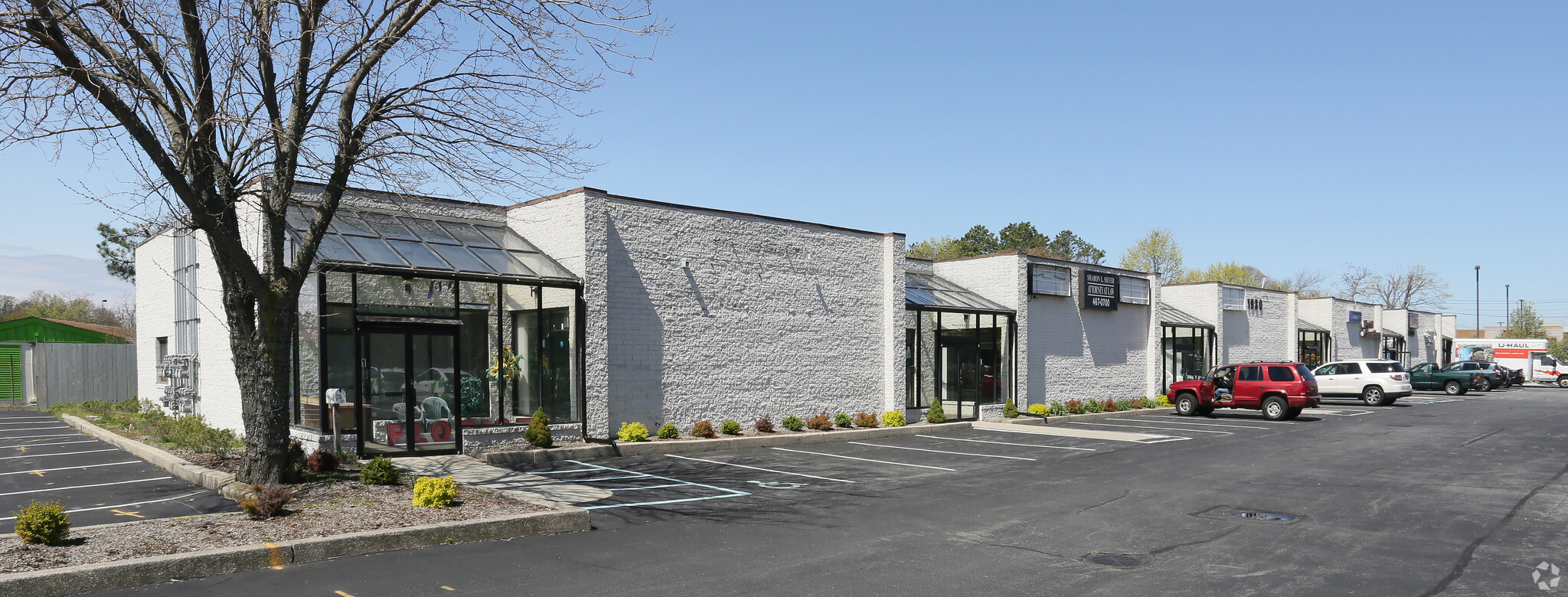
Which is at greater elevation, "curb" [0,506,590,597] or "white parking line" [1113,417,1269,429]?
"curb" [0,506,590,597]

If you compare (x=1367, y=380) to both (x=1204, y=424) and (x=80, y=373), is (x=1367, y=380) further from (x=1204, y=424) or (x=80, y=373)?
(x=80, y=373)

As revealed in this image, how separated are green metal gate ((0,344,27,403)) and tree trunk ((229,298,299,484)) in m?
29.7

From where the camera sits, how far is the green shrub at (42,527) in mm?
7812

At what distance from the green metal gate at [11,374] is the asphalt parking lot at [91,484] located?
57.2 feet

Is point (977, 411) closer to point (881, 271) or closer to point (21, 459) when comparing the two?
point (881, 271)

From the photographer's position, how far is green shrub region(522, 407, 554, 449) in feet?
52.5

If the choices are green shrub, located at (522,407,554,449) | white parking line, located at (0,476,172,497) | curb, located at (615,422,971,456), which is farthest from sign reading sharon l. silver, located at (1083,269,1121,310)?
white parking line, located at (0,476,172,497)

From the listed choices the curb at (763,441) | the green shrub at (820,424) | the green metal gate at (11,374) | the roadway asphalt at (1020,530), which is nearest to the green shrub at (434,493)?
the roadway asphalt at (1020,530)

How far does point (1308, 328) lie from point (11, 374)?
54.0 m

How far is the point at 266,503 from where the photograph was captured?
9.15m

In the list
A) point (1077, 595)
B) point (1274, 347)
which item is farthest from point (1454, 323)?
point (1077, 595)

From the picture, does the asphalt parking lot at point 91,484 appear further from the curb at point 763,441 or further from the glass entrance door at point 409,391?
the curb at point 763,441

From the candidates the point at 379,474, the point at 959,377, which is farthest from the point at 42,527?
the point at 959,377

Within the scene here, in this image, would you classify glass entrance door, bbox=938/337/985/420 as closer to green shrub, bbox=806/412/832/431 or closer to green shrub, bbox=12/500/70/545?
green shrub, bbox=806/412/832/431
